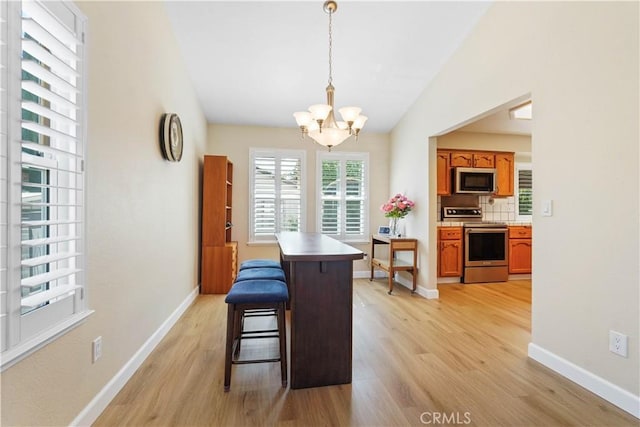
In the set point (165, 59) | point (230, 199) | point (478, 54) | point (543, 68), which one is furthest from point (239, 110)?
point (543, 68)

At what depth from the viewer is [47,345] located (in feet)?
4.11

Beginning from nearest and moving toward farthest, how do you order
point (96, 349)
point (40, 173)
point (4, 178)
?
point (4, 178)
point (40, 173)
point (96, 349)

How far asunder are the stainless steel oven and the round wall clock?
13.6 ft

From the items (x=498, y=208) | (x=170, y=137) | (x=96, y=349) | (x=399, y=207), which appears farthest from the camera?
(x=498, y=208)

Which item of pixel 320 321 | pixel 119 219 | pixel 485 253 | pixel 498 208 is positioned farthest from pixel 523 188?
pixel 119 219

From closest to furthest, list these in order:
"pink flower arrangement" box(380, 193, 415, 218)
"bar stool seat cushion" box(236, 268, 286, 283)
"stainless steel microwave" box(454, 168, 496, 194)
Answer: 1. "bar stool seat cushion" box(236, 268, 286, 283)
2. "pink flower arrangement" box(380, 193, 415, 218)
3. "stainless steel microwave" box(454, 168, 496, 194)

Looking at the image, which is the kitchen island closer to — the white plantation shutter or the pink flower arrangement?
the white plantation shutter

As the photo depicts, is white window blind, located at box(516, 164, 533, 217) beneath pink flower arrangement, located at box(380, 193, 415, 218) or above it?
above

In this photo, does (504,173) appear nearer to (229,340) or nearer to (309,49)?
(309,49)

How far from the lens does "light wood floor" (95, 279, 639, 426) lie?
163 centimetres

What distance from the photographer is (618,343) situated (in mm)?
1765

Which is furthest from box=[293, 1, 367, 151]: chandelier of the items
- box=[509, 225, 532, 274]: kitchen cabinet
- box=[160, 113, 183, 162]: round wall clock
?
box=[509, 225, 532, 274]: kitchen cabinet

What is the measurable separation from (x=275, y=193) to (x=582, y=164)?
152 inches

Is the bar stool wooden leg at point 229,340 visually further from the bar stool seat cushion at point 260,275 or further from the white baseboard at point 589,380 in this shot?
the white baseboard at point 589,380
